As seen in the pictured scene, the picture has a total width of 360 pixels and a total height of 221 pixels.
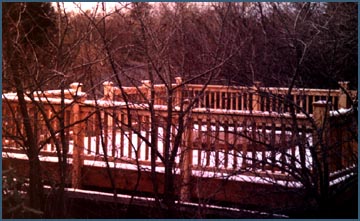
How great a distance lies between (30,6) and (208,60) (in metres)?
5.10

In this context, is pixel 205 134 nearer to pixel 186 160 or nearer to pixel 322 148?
pixel 186 160

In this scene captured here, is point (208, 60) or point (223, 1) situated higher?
point (223, 1)

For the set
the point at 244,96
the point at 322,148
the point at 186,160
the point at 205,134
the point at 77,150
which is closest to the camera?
the point at 322,148

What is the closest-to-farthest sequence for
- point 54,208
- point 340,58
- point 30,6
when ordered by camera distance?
point 54,208
point 30,6
point 340,58

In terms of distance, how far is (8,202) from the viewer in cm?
429

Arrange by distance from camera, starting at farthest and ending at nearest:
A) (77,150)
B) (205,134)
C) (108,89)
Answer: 1. (77,150)
2. (108,89)
3. (205,134)

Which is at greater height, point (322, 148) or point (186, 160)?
point (322, 148)

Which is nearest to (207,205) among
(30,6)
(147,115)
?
(147,115)

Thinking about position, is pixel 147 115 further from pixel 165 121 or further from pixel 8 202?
pixel 8 202

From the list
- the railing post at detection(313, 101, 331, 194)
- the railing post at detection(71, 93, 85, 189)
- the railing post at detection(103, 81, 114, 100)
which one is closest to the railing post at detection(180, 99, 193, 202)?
the railing post at detection(103, 81, 114, 100)

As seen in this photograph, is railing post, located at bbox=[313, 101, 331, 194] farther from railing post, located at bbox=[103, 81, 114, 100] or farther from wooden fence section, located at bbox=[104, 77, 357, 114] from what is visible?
railing post, located at bbox=[103, 81, 114, 100]

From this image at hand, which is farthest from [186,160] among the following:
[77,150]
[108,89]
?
[77,150]

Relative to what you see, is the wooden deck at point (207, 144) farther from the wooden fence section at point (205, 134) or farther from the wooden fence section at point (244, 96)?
the wooden fence section at point (244, 96)

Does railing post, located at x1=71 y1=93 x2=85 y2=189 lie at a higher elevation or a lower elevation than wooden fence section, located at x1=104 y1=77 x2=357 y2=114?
lower
